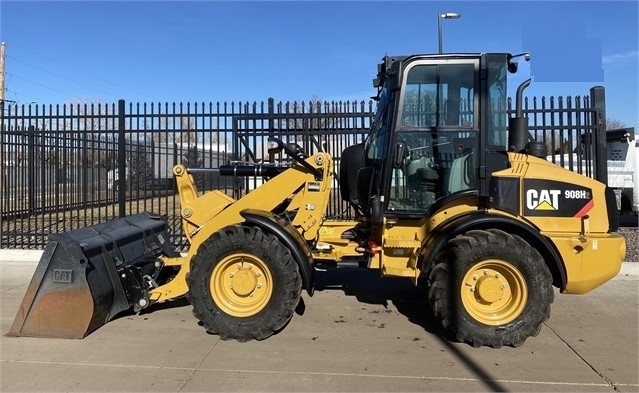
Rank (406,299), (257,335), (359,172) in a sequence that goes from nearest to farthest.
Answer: (257,335)
(359,172)
(406,299)

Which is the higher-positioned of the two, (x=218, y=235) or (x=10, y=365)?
(x=218, y=235)

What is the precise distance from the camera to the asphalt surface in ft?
12.2

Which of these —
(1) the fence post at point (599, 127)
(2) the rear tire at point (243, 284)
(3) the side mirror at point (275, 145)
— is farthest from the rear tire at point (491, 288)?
(1) the fence post at point (599, 127)

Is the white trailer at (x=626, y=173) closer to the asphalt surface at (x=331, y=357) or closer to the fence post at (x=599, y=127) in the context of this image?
the fence post at (x=599, y=127)

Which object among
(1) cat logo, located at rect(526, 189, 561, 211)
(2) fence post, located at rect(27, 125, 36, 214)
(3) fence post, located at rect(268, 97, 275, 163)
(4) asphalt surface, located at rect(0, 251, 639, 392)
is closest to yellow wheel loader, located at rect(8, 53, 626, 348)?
(1) cat logo, located at rect(526, 189, 561, 211)

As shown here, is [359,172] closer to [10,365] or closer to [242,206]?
[242,206]

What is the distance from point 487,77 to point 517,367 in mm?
2704

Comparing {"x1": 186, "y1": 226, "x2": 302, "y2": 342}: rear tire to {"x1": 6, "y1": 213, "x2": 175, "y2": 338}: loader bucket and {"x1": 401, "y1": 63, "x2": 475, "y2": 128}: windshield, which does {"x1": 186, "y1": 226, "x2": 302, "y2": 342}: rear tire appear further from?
{"x1": 401, "y1": 63, "x2": 475, "y2": 128}: windshield

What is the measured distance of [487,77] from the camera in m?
4.78

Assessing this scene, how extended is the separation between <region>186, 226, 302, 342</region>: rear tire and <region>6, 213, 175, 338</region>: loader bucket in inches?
30.0

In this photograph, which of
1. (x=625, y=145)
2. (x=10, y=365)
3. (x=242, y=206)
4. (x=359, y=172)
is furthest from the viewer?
(x=625, y=145)

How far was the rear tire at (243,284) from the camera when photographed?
462 centimetres

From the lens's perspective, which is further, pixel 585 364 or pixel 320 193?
pixel 320 193

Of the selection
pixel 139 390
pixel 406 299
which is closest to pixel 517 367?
pixel 406 299
